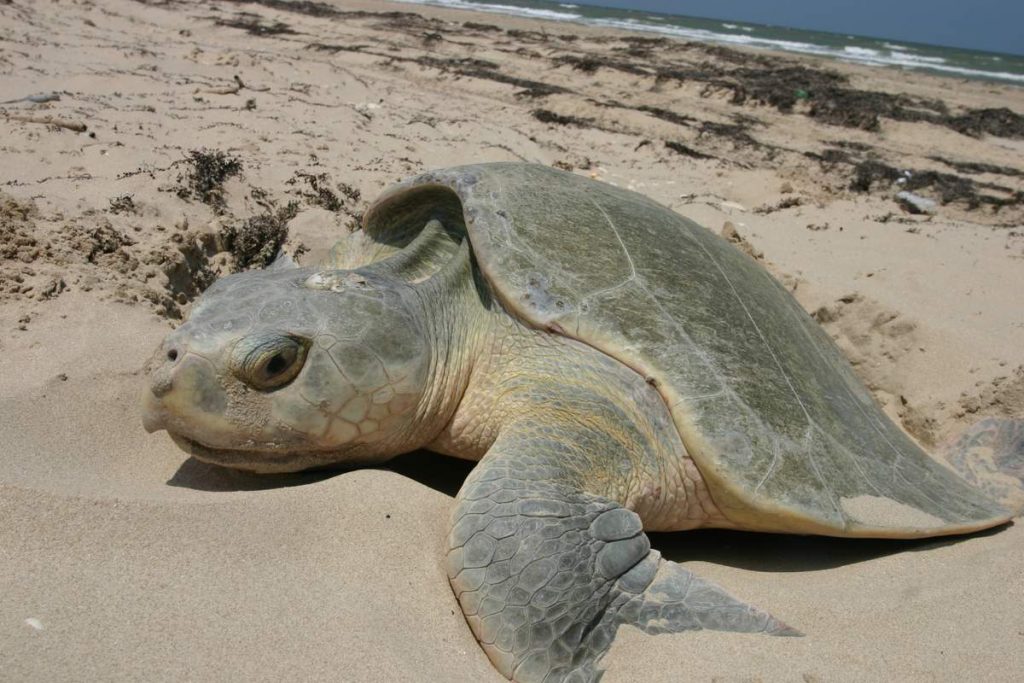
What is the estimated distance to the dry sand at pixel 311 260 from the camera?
1229 millimetres

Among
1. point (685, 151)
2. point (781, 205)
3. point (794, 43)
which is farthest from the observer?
point (794, 43)

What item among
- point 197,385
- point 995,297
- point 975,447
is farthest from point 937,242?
point 197,385

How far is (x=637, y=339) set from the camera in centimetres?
180

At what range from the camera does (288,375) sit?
1613 mm

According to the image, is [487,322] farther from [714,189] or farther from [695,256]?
[714,189]

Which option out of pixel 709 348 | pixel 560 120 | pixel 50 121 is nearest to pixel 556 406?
pixel 709 348

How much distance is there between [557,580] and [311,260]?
204 cm

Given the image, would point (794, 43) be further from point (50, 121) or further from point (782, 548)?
point (782, 548)

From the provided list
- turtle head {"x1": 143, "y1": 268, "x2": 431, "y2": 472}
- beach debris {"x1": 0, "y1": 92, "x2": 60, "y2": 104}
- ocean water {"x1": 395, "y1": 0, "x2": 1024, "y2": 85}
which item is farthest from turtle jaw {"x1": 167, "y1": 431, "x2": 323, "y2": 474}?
ocean water {"x1": 395, "y1": 0, "x2": 1024, "y2": 85}

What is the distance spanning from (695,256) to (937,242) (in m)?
2.71

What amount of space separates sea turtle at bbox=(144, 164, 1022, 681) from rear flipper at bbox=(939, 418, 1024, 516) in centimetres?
21

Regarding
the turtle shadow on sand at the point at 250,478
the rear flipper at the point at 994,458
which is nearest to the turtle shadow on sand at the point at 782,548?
the rear flipper at the point at 994,458

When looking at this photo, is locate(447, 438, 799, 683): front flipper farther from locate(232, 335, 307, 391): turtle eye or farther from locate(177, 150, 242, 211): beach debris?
locate(177, 150, 242, 211): beach debris

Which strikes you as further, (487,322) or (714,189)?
(714,189)
